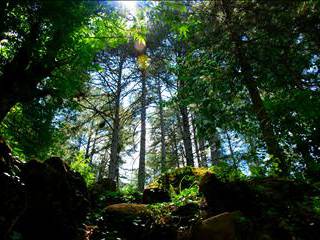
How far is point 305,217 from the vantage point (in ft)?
16.8

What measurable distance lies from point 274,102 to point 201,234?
138 inches

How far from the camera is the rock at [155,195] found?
9.06 metres

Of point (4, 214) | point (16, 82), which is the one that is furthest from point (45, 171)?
point (16, 82)

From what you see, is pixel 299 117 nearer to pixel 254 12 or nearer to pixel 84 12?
pixel 254 12

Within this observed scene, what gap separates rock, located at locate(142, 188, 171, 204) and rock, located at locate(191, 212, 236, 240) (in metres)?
3.75

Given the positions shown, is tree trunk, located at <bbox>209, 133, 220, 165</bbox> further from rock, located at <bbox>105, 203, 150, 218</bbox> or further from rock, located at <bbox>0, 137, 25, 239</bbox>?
rock, located at <bbox>0, 137, 25, 239</bbox>

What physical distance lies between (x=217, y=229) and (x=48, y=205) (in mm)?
3058

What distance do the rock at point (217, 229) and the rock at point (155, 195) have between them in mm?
3748

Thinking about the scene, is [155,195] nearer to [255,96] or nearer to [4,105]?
[255,96]

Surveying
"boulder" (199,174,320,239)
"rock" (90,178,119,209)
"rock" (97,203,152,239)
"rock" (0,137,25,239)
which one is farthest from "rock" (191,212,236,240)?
"rock" (90,178,119,209)

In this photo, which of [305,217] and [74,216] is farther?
[74,216]

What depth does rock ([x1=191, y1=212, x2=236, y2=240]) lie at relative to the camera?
4.99m

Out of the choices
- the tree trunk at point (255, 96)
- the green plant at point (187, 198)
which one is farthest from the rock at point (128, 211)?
the tree trunk at point (255, 96)

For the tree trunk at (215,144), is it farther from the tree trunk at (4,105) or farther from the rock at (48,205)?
the tree trunk at (4,105)
